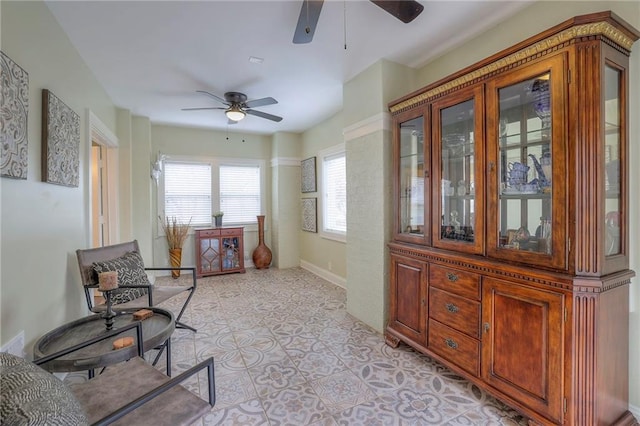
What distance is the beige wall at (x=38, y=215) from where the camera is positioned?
65.3 inches

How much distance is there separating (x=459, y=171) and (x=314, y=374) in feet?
6.33

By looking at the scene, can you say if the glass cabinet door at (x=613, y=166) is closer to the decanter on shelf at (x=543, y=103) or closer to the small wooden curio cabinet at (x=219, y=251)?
the decanter on shelf at (x=543, y=103)

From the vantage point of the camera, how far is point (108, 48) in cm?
270

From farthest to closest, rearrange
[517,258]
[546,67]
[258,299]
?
[258,299], [517,258], [546,67]

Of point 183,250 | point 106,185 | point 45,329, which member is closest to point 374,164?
point 45,329

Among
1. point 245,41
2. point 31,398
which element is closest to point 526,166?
point 245,41

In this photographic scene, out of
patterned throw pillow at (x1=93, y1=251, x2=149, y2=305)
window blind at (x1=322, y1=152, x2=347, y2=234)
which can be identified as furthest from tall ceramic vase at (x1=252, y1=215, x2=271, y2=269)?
patterned throw pillow at (x1=93, y1=251, x2=149, y2=305)

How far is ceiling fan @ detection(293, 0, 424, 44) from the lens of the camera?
175 cm

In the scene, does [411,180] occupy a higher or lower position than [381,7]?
lower

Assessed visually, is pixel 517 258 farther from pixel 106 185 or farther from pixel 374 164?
pixel 106 185

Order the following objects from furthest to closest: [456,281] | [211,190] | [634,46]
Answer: [211,190] → [456,281] → [634,46]

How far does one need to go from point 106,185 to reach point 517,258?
480 cm

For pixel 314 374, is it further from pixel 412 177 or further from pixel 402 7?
pixel 402 7

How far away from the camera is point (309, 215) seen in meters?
5.69
